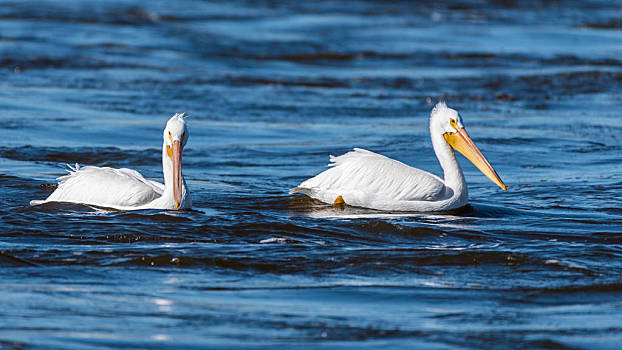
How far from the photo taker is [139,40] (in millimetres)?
18078

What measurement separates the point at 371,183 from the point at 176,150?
1.47 metres

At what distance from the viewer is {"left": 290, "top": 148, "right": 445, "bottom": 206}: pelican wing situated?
7.63m

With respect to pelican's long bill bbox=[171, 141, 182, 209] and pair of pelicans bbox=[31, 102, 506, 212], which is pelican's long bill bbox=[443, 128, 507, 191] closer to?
pair of pelicans bbox=[31, 102, 506, 212]

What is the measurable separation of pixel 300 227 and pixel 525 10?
18.7 metres

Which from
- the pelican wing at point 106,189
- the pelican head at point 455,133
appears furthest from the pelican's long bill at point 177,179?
the pelican head at point 455,133

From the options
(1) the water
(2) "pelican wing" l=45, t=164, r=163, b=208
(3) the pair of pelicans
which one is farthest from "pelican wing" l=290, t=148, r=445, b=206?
(2) "pelican wing" l=45, t=164, r=163, b=208

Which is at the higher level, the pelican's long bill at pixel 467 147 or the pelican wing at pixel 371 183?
the pelican's long bill at pixel 467 147

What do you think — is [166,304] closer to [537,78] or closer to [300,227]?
[300,227]

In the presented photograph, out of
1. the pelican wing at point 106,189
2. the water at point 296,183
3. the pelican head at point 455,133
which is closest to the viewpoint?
Result: the water at point 296,183

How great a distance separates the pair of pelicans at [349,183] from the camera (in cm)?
710

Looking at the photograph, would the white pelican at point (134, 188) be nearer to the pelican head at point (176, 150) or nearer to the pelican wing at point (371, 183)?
the pelican head at point (176, 150)

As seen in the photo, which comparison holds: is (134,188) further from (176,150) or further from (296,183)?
(296,183)

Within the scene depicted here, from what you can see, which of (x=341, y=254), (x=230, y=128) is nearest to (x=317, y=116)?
(x=230, y=128)

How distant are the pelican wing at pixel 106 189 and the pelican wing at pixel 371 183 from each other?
1.22 metres
